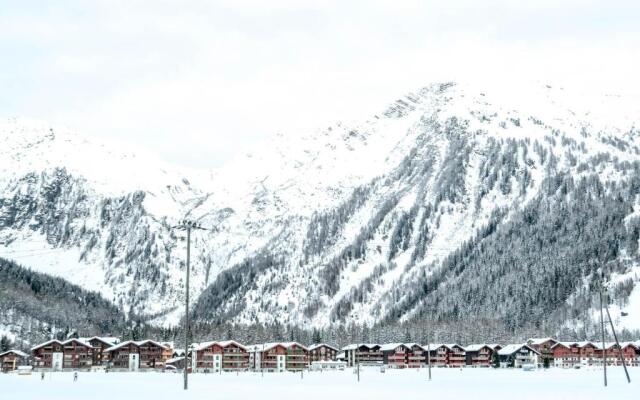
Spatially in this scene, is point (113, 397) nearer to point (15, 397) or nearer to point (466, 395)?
point (15, 397)

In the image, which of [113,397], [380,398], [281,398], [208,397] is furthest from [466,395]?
[113,397]

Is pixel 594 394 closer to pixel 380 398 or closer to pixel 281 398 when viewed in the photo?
pixel 380 398

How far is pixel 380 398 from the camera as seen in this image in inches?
2975

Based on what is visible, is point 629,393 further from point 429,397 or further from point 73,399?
point 73,399

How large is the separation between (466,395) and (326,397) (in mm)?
15696

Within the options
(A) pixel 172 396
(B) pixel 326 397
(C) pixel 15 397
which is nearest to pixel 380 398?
(B) pixel 326 397

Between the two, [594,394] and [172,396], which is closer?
[172,396]

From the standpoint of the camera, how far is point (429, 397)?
257 ft

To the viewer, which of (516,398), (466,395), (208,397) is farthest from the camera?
(466,395)

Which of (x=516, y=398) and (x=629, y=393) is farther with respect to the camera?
(x=629, y=393)

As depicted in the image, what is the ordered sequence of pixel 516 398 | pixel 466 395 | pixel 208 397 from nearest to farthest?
pixel 208 397 → pixel 516 398 → pixel 466 395

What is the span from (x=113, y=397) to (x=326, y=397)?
19.2 meters

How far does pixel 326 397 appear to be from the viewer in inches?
3027

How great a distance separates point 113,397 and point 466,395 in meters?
33.9
